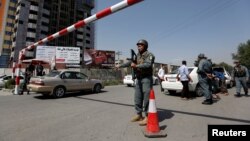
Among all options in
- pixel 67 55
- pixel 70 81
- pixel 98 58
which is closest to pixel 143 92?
pixel 70 81

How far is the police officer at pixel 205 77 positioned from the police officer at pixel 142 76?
3345mm

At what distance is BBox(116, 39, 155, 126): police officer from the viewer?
4238mm

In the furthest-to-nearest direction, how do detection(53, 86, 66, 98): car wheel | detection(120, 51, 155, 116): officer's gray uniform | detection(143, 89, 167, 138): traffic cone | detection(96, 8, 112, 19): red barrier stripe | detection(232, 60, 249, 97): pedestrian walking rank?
detection(53, 86, 66, 98): car wheel < detection(232, 60, 249, 97): pedestrian walking < detection(96, 8, 112, 19): red barrier stripe < detection(120, 51, 155, 116): officer's gray uniform < detection(143, 89, 167, 138): traffic cone

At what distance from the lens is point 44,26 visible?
63.2m

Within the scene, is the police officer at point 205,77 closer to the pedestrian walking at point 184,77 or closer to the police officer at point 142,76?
the pedestrian walking at point 184,77

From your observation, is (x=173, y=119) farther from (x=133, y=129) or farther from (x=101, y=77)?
(x=101, y=77)

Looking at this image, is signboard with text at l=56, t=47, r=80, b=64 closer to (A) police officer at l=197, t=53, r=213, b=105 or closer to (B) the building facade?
(A) police officer at l=197, t=53, r=213, b=105

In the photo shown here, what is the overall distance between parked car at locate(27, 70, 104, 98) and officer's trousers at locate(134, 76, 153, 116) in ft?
19.0

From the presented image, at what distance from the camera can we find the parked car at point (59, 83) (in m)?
8.51

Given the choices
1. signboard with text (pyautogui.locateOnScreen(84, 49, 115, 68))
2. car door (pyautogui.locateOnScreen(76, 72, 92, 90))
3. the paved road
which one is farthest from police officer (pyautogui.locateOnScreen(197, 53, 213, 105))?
signboard with text (pyautogui.locateOnScreen(84, 49, 115, 68))

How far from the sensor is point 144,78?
14.3 feet

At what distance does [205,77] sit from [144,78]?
361 cm

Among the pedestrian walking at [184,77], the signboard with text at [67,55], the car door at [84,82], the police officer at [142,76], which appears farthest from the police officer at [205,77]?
the signboard with text at [67,55]

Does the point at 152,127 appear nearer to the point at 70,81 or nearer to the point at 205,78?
the point at 205,78
